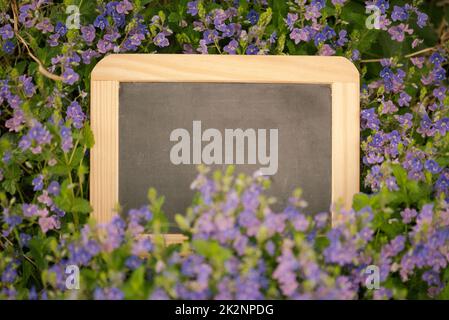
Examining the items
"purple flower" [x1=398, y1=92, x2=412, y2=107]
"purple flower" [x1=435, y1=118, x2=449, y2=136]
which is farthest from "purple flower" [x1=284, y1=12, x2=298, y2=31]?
"purple flower" [x1=435, y1=118, x2=449, y2=136]

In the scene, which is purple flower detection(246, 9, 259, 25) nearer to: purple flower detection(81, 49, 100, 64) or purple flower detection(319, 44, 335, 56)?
purple flower detection(319, 44, 335, 56)

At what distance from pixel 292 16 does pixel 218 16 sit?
7.4 inches

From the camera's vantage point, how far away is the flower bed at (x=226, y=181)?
1.07m

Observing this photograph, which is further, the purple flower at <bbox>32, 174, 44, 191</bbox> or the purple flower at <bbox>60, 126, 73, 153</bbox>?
the purple flower at <bbox>32, 174, 44, 191</bbox>

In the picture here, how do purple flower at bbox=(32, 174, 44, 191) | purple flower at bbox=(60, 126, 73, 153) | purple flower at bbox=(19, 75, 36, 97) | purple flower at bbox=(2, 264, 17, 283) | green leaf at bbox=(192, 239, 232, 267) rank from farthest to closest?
1. purple flower at bbox=(19, 75, 36, 97)
2. purple flower at bbox=(32, 174, 44, 191)
3. purple flower at bbox=(60, 126, 73, 153)
4. purple flower at bbox=(2, 264, 17, 283)
5. green leaf at bbox=(192, 239, 232, 267)

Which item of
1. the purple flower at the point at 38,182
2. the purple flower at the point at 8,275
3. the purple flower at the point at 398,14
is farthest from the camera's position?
the purple flower at the point at 398,14

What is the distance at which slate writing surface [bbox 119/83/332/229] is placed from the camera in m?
1.46

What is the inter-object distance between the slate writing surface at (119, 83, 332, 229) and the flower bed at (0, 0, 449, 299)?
0.06 meters

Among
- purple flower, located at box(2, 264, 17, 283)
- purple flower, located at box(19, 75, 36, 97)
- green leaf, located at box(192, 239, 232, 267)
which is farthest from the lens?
Result: purple flower, located at box(19, 75, 36, 97)

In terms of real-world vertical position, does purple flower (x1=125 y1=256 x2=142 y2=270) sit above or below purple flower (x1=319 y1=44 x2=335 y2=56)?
below

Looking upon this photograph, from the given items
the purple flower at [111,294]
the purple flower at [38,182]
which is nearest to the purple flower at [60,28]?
the purple flower at [38,182]

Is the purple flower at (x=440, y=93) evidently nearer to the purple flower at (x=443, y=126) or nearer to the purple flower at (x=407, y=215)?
the purple flower at (x=443, y=126)

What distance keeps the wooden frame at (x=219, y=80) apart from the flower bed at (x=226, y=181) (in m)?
0.05
